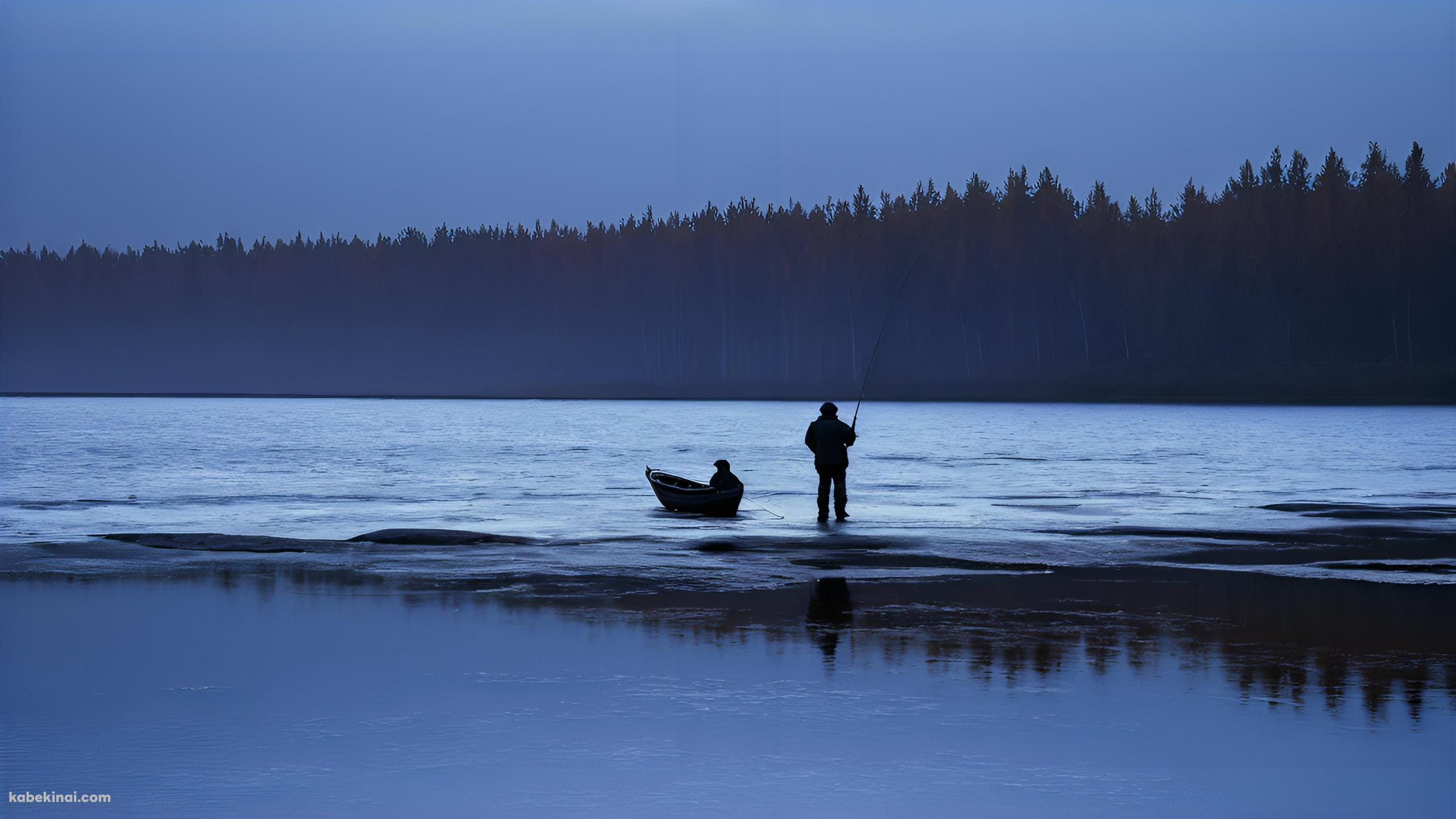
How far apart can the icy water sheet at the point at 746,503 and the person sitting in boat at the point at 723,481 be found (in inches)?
23.7

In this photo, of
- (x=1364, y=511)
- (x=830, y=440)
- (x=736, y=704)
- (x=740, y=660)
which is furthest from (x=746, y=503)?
(x=736, y=704)

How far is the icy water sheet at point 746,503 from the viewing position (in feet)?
59.9

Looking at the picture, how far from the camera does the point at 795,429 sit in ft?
257

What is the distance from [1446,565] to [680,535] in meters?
10.1

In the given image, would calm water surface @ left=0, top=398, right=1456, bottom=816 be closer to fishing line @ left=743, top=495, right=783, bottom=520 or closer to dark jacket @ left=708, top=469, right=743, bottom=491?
fishing line @ left=743, top=495, right=783, bottom=520

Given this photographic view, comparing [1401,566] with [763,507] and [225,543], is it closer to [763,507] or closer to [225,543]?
[763,507]

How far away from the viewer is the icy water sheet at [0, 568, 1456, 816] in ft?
25.1

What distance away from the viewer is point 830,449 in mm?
22891

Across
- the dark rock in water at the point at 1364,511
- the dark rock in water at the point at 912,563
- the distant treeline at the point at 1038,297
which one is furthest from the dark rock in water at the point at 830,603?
the distant treeline at the point at 1038,297

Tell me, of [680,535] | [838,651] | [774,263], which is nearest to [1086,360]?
[774,263]

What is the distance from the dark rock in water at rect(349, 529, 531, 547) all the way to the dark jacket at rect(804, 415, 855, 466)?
4.80m

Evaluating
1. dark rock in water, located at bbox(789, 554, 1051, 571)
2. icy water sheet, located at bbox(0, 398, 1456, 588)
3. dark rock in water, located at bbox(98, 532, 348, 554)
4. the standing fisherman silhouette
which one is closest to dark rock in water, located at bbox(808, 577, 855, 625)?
icy water sheet, located at bbox(0, 398, 1456, 588)

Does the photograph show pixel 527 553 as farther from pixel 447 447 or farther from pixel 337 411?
pixel 337 411

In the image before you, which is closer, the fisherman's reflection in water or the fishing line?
the fisherman's reflection in water
